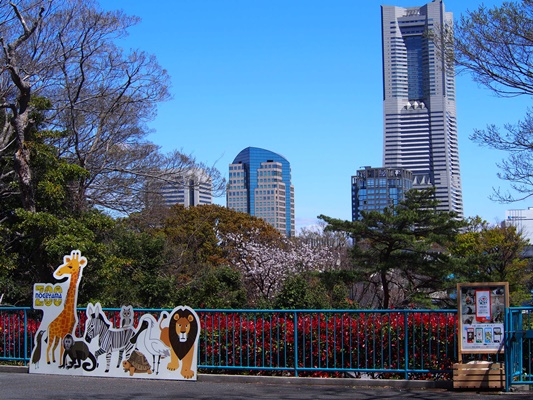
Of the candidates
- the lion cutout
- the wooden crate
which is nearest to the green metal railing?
the lion cutout

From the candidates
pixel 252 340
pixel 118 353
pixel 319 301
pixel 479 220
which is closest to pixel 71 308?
pixel 118 353

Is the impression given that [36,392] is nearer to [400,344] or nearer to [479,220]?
[400,344]

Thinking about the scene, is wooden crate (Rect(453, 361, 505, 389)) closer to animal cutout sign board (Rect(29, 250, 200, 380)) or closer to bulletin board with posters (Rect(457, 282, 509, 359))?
bulletin board with posters (Rect(457, 282, 509, 359))

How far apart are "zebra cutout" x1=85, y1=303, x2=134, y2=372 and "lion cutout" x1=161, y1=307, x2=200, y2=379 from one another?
2.43 ft

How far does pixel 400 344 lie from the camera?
40.1ft

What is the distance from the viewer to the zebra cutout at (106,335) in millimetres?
12945

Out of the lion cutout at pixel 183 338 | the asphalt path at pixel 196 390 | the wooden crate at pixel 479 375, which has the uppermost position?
the lion cutout at pixel 183 338

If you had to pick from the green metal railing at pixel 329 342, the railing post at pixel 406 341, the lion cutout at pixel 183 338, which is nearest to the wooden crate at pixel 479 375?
the green metal railing at pixel 329 342

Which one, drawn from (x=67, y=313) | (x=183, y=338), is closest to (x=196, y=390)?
(x=183, y=338)

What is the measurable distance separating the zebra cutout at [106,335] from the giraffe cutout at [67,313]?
41 centimetres

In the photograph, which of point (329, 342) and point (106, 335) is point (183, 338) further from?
point (329, 342)

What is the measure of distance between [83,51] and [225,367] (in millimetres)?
12827

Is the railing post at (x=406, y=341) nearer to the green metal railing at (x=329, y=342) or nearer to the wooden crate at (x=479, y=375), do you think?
the green metal railing at (x=329, y=342)

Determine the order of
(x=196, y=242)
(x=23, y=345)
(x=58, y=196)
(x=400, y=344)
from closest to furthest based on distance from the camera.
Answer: (x=400, y=344) → (x=23, y=345) → (x=58, y=196) → (x=196, y=242)
